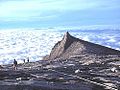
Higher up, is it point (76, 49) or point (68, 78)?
point (68, 78)

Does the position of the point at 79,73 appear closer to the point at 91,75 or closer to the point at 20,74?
the point at 91,75

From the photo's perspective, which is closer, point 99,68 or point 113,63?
point 99,68

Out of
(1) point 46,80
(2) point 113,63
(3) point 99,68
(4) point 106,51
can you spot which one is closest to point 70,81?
(1) point 46,80

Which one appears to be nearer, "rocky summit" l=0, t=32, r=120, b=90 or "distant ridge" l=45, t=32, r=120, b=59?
"rocky summit" l=0, t=32, r=120, b=90

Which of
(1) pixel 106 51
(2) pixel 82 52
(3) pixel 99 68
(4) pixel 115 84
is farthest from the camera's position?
(1) pixel 106 51

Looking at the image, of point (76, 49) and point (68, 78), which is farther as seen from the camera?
point (76, 49)

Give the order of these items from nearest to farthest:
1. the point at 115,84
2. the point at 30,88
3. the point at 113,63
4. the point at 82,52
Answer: the point at 30,88 → the point at 115,84 → the point at 113,63 → the point at 82,52

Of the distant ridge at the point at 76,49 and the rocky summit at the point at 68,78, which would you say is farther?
the distant ridge at the point at 76,49

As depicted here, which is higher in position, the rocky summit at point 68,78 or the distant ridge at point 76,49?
the rocky summit at point 68,78
